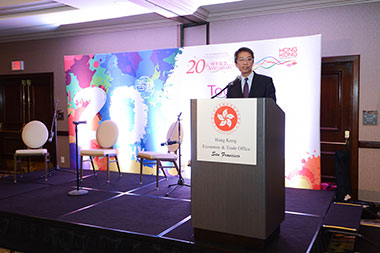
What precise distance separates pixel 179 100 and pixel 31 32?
3954 mm

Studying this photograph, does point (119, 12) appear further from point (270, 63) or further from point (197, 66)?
point (270, 63)

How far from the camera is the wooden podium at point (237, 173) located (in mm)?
2326

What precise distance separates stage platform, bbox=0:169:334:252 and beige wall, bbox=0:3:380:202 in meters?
1.12

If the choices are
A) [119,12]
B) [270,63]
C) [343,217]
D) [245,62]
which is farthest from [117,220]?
[119,12]

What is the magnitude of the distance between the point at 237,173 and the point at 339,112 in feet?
10.9

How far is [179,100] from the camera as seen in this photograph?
18.5ft

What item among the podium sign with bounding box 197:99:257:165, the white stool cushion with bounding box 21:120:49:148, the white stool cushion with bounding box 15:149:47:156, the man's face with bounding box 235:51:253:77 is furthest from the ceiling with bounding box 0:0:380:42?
the podium sign with bounding box 197:99:257:165

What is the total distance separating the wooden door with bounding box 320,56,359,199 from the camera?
497 centimetres

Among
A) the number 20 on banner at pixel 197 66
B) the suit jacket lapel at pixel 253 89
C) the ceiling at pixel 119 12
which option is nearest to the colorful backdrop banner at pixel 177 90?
the number 20 on banner at pixel 197 66

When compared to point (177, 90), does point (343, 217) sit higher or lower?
lower

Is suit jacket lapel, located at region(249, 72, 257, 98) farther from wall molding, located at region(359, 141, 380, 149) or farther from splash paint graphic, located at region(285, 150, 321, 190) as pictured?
wall molding, located at region(359, 141, 380, 149)

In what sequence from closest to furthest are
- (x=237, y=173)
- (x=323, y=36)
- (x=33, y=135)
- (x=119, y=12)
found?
(x=237, y=173)
(x=323, y=36)
(x=33, y=135)
(x=119, y=12)

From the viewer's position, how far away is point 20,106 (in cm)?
786

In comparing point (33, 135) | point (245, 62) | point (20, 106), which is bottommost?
point (33, 135)
